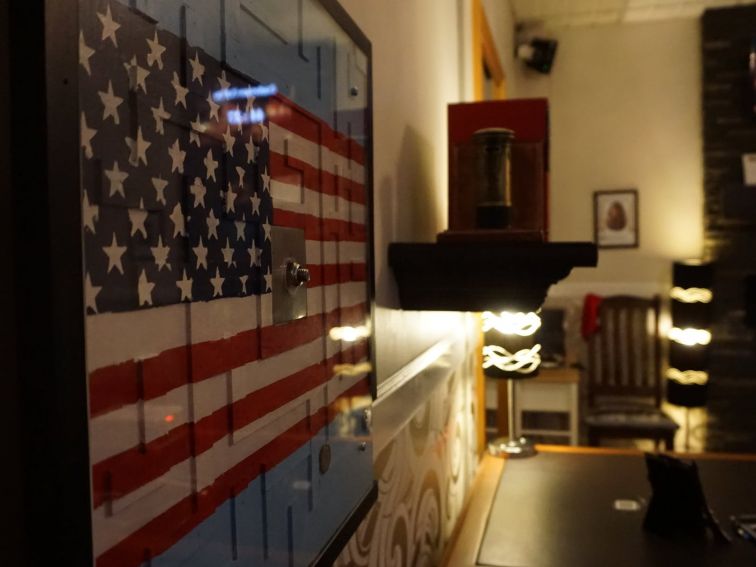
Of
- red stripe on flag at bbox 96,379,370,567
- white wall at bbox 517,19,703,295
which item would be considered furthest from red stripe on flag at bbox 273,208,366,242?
white wall at bbox 517,19,703,295

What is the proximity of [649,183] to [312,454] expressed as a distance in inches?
179

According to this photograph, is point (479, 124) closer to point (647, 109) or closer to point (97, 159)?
point (97, 159)

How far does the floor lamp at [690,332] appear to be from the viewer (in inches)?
176

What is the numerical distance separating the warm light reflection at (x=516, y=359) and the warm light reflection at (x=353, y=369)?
870 mm

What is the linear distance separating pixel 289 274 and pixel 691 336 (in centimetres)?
422

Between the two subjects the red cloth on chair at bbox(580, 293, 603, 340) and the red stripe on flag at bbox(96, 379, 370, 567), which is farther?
the red cloth on chair at bbox(580, 293, 603, 340)

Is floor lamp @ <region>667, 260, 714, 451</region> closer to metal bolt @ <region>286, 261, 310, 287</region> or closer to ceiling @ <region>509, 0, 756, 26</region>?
ceiling @ <region>509, 0, 756, 26</region>

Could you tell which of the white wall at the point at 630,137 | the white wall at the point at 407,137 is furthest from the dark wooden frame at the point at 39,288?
the white wall at the point at 630,137

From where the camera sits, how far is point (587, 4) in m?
4.62

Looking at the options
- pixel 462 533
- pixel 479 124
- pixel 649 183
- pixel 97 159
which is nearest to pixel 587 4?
pixel 649 183

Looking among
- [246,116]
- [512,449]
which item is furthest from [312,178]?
[512,449]

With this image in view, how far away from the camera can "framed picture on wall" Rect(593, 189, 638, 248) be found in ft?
16.1

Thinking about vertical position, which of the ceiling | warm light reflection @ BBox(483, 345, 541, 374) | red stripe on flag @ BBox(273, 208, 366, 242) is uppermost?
the ceiling

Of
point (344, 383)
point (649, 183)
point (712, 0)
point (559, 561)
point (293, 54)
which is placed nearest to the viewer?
point (293, 54)
